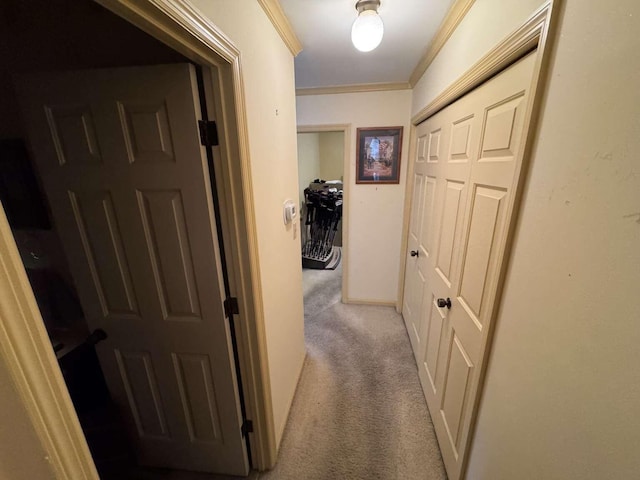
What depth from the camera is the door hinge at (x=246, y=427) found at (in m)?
1.34

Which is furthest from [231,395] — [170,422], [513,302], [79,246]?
[513,302]

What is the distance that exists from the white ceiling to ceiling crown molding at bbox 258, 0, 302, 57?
0.10 feet

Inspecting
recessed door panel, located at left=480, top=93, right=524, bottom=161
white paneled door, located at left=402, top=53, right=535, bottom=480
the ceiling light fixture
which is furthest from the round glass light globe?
recessed door panel, located at left=480, top=93, right=524, bottom=161

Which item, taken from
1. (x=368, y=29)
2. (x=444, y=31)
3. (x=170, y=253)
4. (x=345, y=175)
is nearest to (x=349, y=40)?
(x=368, y=29)

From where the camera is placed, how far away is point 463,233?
1.24m

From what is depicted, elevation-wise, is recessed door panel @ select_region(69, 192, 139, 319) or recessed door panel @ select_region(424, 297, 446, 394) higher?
recessed door panel @ select_region(69, 192, 139, 319)

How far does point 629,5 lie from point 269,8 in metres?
1.24

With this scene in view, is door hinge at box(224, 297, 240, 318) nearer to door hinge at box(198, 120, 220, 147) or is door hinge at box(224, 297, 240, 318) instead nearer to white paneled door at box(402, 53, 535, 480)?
door hinge at box(198, 120, 220, 147)

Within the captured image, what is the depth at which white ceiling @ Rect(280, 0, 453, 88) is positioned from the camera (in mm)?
1277

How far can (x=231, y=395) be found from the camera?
1255 mm

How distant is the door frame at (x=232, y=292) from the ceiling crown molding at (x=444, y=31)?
1.10m

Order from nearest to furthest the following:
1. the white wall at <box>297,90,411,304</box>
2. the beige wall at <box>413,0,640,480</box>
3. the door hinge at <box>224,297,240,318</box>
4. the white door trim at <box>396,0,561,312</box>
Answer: the beige wall at <box>413,0,640,480</box>, the white door trim at <box>396,0,561,312</box>, the door hinge at <box>224,297,240,318</box>, the white wall at <box>297,90,411,304</box>

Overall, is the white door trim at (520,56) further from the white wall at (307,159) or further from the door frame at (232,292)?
the white wall at (307,159)

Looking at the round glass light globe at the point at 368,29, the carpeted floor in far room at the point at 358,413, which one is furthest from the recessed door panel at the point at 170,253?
the round glass light globe at the point at 368,29
